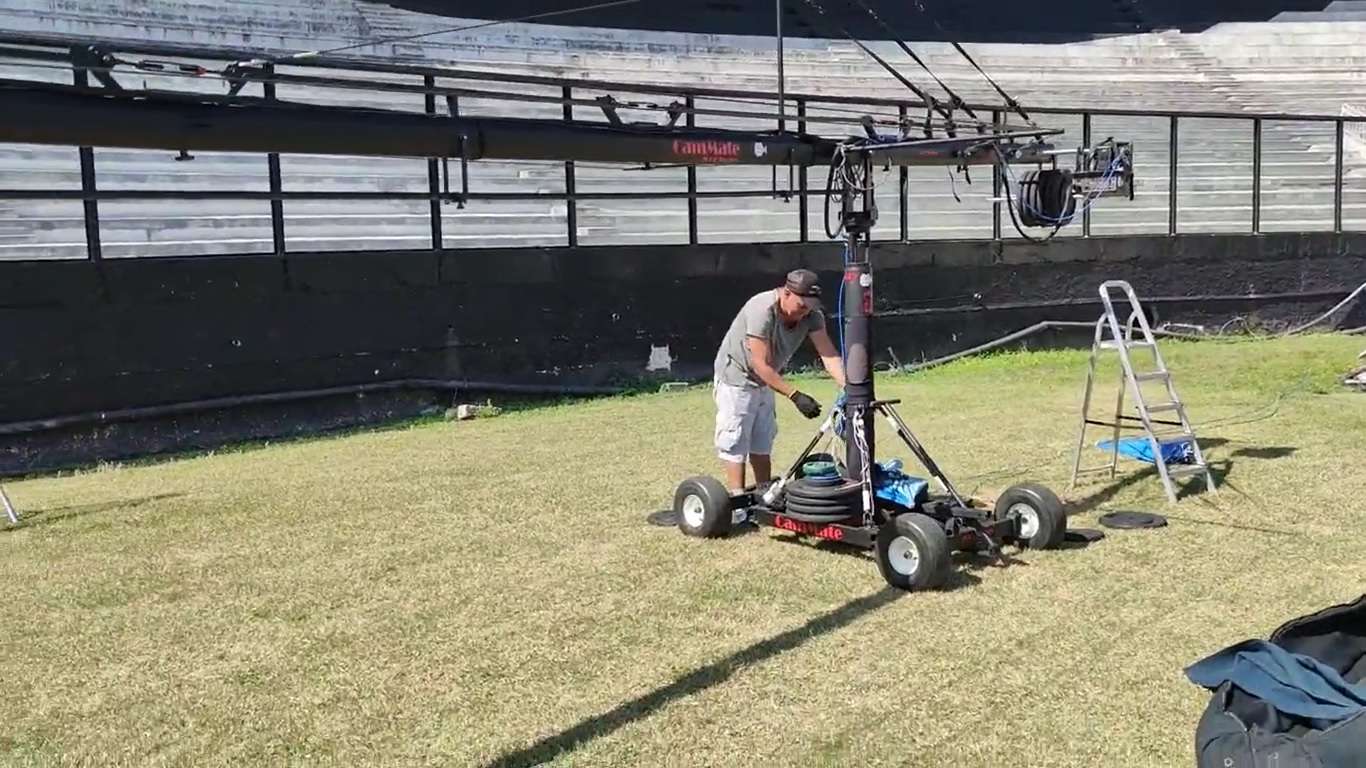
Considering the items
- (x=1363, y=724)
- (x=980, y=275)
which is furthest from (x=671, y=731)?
(x=980, y=275)

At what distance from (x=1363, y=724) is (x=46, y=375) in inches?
446

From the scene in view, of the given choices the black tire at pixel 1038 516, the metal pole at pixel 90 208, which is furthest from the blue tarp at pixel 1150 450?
the metal pole at pixel 90 208

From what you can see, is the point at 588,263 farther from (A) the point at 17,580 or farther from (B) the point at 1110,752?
(B) the point at 1110,752

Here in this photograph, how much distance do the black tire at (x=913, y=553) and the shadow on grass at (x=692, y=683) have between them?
3.9 inches

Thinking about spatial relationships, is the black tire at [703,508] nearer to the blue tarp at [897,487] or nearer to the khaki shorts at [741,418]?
the khaki shorts at [741,418]

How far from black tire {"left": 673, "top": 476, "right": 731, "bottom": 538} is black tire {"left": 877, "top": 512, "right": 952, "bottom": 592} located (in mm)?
1210

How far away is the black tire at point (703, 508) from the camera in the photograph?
24.5ft

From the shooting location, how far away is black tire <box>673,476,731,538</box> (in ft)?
24.5

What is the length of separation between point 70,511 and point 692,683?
5.89 meters

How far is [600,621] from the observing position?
602 centimetres

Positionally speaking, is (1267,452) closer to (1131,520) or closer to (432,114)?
(1131,520)

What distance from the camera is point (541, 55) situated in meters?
27.9

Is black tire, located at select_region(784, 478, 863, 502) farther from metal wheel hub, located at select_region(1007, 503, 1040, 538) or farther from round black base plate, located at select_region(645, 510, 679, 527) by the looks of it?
round black base plate, located at select_region(645, 510, 679, 527)

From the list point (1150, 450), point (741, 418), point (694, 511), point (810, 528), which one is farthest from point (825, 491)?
point (1150, 450)
